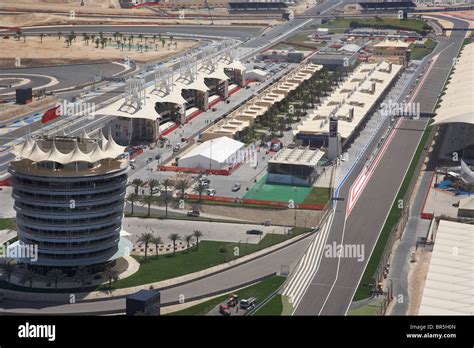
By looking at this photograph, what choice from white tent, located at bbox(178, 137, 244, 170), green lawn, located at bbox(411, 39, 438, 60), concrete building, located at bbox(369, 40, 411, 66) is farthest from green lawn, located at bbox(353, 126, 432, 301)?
green lawn, located at bbox(411, 39, 438, 60)

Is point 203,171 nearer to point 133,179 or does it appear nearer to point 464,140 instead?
point 133,179

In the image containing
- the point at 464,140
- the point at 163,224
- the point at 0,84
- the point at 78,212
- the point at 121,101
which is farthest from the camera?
the point at 0,84

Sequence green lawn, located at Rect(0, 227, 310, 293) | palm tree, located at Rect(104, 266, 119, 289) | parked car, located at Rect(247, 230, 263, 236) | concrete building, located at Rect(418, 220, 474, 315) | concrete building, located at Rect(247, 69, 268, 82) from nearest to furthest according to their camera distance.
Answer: concrete building, located at Rect(418, 220, 474, 315), palm tree, located at Rect(104, 266, 119, 289), green lawn, located at Rect(0, 227, 310, 293), parked car, located at Rect(247, 230, 263, 236), concrete building, located at Rect(247, 69, 268, 82)

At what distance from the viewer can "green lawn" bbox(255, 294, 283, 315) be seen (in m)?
67.4

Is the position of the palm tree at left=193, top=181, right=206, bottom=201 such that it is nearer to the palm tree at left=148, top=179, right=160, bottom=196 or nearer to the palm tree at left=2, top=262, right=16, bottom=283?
the palm tree at left=148, top=179, right=160, bottom=196

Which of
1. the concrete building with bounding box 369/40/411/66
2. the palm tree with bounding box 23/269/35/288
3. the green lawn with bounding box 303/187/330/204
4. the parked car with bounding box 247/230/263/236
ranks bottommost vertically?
the palm tree with bounding box 23/269/35/288

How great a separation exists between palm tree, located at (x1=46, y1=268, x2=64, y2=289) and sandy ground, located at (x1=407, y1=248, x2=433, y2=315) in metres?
26.3

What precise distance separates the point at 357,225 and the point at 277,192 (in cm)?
1277

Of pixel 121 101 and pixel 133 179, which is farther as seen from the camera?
pixel 121 101

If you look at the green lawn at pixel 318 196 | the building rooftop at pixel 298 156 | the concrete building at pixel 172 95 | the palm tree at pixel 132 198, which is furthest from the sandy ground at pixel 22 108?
the green lawn at pixel 318 196

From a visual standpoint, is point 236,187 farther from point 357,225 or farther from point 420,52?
point 420,52

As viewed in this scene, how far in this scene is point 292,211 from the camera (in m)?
91.4

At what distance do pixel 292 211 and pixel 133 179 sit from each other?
19097mm
